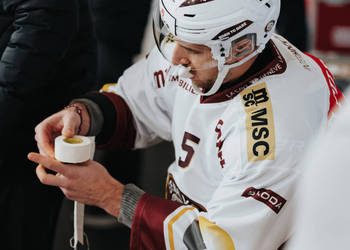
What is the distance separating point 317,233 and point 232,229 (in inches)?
30.1

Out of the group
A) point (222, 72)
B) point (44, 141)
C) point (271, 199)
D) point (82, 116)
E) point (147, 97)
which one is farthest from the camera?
point (147, 97)

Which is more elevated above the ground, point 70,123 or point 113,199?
point 70,123

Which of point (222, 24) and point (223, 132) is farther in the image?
point (223, 132)

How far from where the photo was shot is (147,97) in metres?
1.78

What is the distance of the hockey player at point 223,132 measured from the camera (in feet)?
4.39

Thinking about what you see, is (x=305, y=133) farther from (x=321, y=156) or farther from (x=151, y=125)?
(x=321, y=156)

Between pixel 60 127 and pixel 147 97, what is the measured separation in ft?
1.02

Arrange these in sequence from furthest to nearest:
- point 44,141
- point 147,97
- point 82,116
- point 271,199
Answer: point 147,97
point 82,116
point 44,141
point 271,199

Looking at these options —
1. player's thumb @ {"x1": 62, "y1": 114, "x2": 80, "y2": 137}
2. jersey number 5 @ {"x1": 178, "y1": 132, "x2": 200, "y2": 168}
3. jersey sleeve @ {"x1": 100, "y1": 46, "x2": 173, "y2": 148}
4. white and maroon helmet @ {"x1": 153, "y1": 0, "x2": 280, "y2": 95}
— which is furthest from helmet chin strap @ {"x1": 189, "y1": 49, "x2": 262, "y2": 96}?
player's thumb @ {"x1": 62, "y1": 114, "x2": 80, "y2": 137}

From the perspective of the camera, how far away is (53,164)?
1.44m

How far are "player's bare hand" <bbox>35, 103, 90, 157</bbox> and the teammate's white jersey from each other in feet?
0.90

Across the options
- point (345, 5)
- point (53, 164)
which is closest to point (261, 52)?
point (53, 164)

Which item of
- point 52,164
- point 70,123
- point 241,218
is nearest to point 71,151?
point 52,164

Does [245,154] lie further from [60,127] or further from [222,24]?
[60,127]
